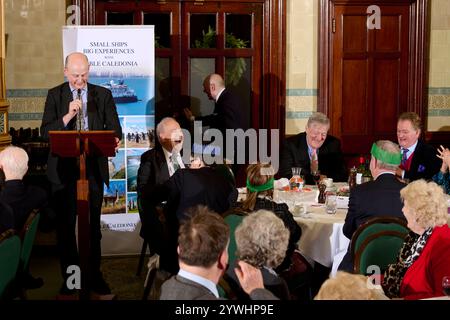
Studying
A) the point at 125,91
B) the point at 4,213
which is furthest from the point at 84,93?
the point at 4,213

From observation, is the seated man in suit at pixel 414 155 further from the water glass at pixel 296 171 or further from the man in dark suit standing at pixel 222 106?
the man in dark suit standing at pixel 222 106

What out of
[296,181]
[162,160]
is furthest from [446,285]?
[162,160]

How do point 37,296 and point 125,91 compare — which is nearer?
point 37,296

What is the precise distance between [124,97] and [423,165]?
263 cm

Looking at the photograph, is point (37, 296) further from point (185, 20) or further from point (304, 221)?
point (185, 20)

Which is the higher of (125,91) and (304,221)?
(125,91)

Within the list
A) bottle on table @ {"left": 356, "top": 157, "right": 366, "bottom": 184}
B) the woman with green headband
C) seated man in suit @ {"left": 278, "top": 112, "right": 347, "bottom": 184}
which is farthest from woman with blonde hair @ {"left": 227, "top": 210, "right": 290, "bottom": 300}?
seated man in suit @ {"left": 278, "top": 112, "right": 347, "bottom": 184}

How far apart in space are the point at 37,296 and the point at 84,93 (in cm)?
155

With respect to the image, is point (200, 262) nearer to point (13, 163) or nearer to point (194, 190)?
point (194, 190)

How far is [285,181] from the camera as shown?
19.5 feet

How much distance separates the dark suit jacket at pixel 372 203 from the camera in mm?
4402

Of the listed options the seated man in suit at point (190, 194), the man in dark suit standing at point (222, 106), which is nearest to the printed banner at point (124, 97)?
the man in dark suit standing at point (222, 106)

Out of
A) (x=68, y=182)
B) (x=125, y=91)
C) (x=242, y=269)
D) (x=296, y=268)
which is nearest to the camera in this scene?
(x=242, y=269)

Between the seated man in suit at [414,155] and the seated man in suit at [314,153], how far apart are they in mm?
563
